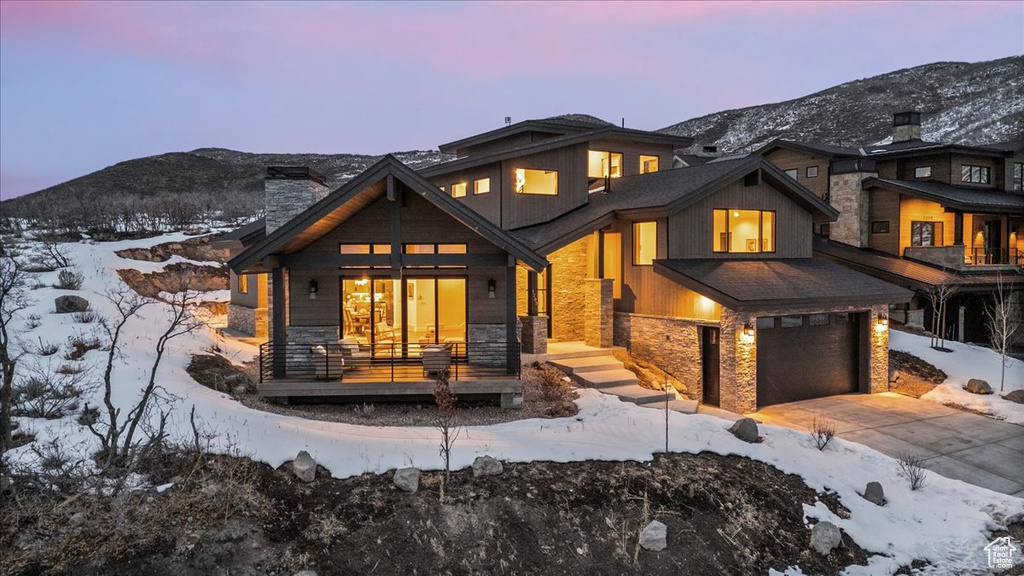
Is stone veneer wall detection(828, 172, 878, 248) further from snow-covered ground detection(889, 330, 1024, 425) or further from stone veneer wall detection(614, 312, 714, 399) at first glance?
stone veneer wall detection(614, 312, 714, 399)

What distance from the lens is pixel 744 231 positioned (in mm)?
18516

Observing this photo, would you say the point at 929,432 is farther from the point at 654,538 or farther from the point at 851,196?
the point at 851,196

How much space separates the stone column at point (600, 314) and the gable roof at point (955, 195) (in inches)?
585

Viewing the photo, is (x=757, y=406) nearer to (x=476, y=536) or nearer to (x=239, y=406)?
(x=476, y=536)

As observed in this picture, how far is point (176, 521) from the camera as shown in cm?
705

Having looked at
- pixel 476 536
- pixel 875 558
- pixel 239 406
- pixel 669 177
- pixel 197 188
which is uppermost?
pixel 197 188

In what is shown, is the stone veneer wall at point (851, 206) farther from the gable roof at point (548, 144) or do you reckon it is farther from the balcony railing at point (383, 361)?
the balcony railing at point (383, 361)

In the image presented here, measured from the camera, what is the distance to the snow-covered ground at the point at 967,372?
15789 mm

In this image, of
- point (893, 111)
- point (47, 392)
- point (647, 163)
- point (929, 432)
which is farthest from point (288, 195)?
point (893, 111)

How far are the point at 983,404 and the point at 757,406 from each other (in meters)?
6.14

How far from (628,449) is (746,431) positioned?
2.58 metres

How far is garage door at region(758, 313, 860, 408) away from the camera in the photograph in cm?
1612

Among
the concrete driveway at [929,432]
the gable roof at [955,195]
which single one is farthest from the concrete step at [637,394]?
the gable roof at [955,195]

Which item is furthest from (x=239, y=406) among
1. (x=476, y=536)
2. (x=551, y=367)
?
(x=551, y=367)
